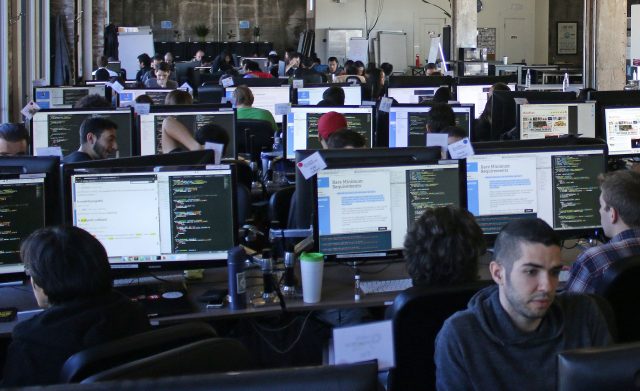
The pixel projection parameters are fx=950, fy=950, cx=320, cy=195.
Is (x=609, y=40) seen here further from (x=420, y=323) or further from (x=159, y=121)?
(x=420, y=323)

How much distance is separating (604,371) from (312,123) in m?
5.82

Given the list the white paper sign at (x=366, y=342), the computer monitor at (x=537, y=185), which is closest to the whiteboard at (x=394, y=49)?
the computer monitor at (x=537, y=185)

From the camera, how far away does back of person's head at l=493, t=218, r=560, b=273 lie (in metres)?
2.27

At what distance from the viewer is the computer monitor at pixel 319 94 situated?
351 inches

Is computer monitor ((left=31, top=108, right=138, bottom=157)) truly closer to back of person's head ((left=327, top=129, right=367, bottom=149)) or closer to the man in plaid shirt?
back of person's head ((left=327, top=129, right=367, bottom=149))

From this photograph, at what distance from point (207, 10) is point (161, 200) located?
2271 cm

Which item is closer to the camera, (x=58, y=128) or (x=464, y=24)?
(x=58, y=128)

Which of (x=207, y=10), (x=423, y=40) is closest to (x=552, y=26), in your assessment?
(x=423, y=40)

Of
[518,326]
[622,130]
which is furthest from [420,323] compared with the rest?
[622,130]

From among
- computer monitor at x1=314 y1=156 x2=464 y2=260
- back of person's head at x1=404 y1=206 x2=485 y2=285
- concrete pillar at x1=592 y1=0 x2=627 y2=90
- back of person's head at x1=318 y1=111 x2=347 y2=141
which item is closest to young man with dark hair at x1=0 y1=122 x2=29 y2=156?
Answer: back of person's head at x1=318 y1=111 x2=347 y2=141

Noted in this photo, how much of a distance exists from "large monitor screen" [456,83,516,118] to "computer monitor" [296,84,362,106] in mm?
967

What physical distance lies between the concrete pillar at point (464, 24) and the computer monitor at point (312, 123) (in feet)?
32.6

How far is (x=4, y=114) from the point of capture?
10.2 m

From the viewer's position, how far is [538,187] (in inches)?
159
